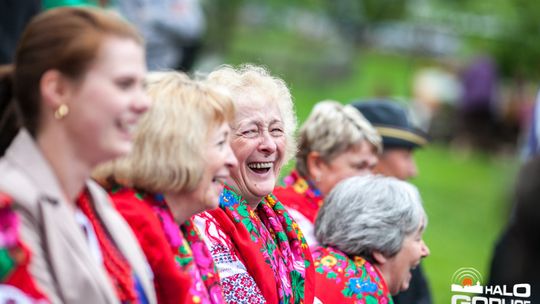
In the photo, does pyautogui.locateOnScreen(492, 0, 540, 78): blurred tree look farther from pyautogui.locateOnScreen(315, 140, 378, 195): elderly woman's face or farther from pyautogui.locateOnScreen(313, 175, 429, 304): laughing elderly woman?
pyautogui.locateOnScreen(313, 175, 429, 304): laughing elderly woman

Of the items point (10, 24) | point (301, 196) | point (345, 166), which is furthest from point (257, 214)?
point (10, 24)

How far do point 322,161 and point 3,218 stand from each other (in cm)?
277

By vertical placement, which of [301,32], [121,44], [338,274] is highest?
[301,32]

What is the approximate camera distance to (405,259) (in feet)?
14.9

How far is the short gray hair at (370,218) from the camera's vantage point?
175 inches

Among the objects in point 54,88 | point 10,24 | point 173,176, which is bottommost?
point 173,176

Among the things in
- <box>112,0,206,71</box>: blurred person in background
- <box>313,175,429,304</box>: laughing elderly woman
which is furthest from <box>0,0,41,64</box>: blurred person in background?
<box>112,0,206,71</box>: blurred person in background

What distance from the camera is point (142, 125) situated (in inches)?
128

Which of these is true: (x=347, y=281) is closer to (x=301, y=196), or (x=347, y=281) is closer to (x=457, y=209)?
(x=301, y=196)

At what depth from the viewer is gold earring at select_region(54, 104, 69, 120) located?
9.27 feet

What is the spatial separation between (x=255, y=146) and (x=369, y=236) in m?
0.67

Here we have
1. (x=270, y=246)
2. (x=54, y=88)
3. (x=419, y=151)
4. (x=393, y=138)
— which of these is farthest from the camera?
(x=419, y=151)

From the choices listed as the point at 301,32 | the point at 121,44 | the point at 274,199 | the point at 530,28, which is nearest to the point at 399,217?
the point at 274,199

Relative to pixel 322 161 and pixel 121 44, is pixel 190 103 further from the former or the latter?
pixel 322 161
